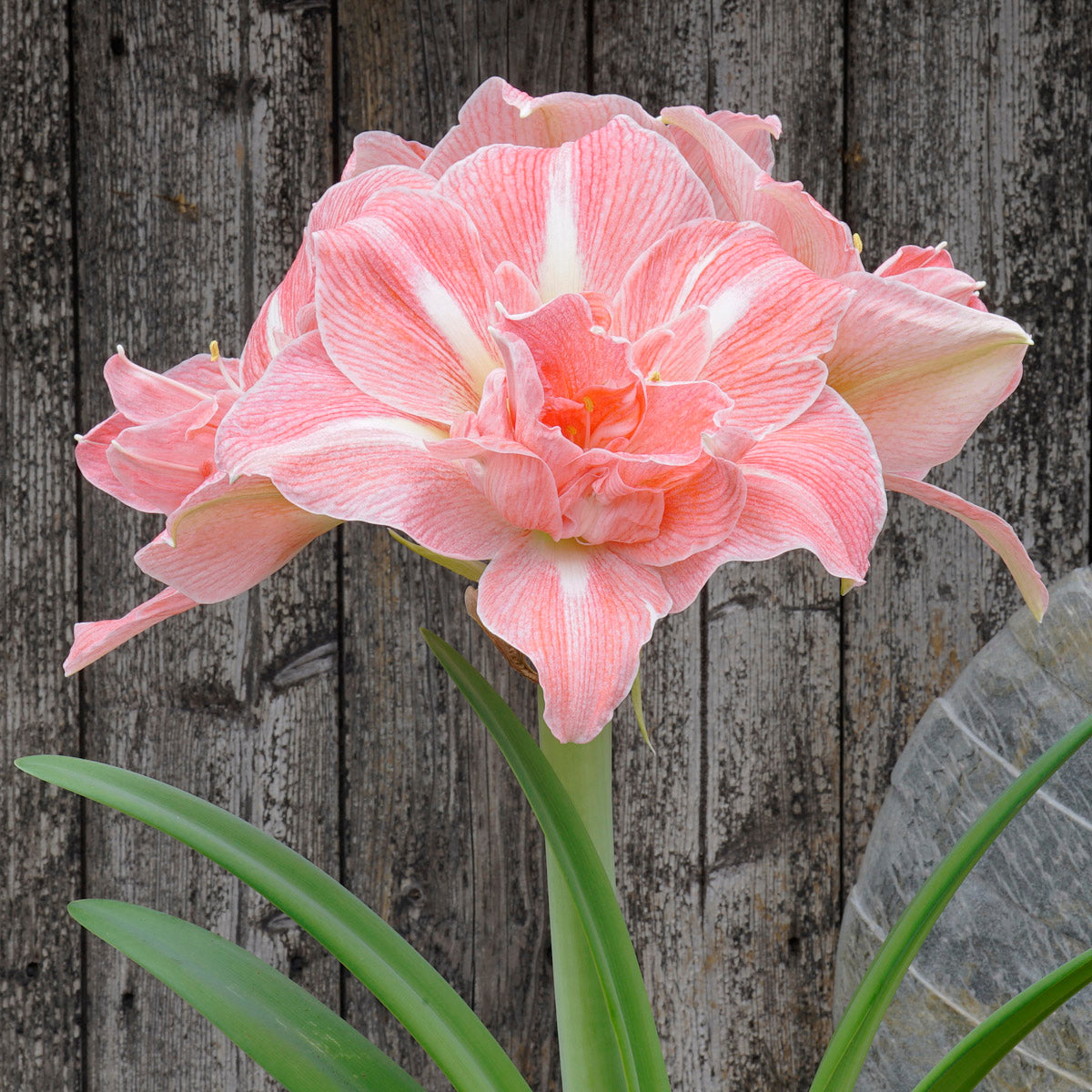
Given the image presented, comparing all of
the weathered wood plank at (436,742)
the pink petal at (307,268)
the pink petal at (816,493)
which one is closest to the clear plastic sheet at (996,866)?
the weathered wood plank at (436,742)

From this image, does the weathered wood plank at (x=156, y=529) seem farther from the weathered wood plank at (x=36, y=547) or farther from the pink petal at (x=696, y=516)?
the pink petal at (x=696, y=516)

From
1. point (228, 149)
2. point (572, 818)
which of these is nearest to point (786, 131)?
point (228, 149)

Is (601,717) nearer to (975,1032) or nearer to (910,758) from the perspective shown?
(975,1032)

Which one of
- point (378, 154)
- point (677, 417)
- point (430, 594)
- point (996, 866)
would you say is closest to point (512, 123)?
point (378, 154)

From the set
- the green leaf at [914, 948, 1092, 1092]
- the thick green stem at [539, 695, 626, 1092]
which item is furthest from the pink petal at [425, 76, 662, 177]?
the green leaf at [914, 948, 1092, 1092]

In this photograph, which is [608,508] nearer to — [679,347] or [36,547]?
[679,347]

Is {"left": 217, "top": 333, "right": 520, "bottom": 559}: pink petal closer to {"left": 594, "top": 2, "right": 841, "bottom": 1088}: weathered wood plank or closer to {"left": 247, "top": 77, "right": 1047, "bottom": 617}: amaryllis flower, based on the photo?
{"left": 247, "top": 77, "right": 1047, "bottom": 617}: amaryllis flower
